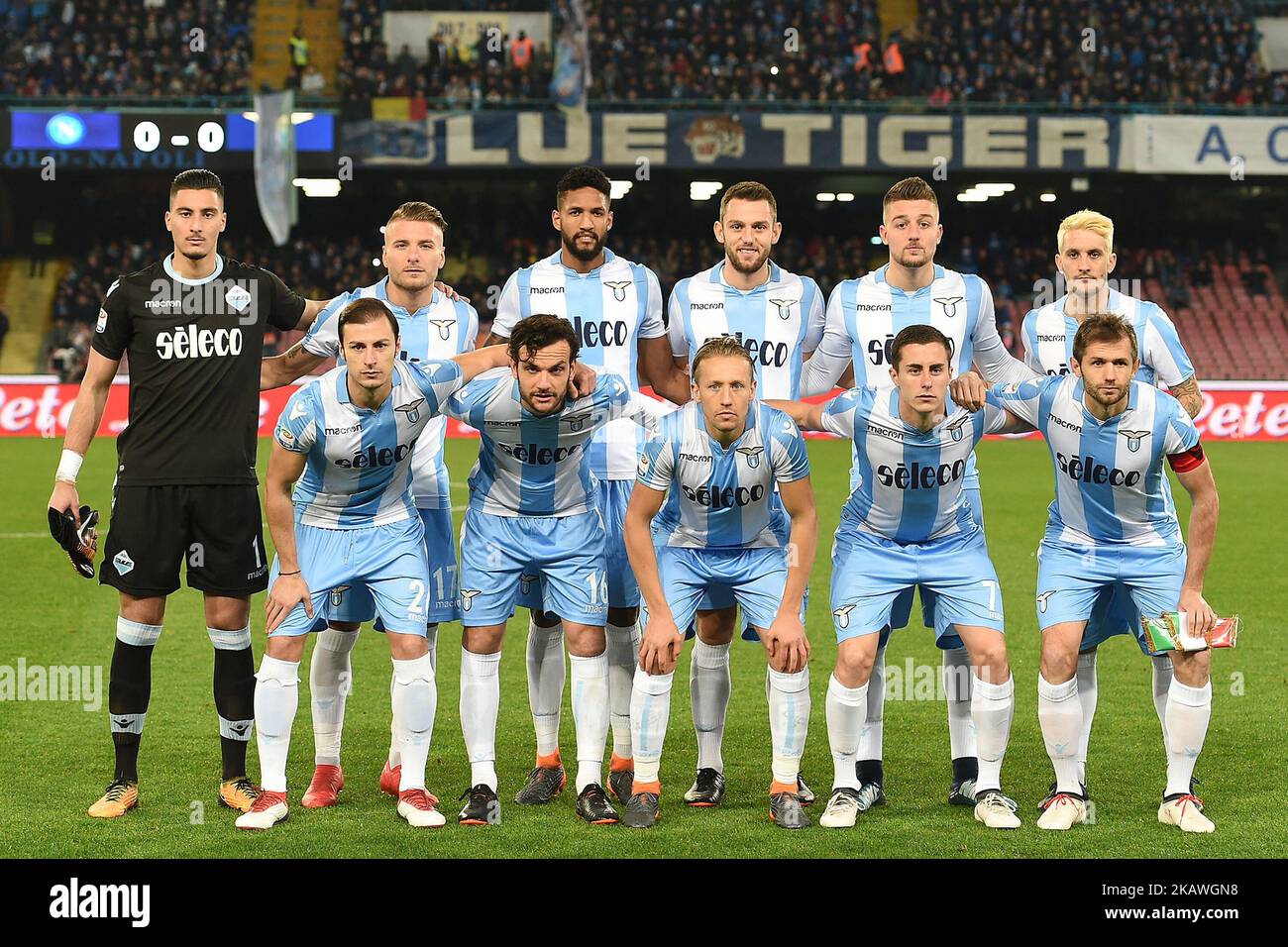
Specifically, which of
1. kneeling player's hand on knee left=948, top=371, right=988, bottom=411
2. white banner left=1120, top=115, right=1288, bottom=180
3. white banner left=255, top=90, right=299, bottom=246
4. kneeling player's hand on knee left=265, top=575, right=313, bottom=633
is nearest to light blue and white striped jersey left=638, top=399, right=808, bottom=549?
kneeling player's hand on knee left=948, top=371, right=988, bottom=411

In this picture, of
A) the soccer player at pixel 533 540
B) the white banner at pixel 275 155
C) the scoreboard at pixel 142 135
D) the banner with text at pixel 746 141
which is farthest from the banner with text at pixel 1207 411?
the soccer player at pixel 533 540

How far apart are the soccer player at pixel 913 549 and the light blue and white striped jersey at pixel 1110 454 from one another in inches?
6.5

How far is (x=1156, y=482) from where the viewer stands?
18.0ft

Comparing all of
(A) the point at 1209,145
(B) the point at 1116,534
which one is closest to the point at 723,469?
(B) the point at 1116,534

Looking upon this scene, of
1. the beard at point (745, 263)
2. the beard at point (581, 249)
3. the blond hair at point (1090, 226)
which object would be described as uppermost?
the blond hair at point (1090, 226)

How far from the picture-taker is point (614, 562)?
19.3ft

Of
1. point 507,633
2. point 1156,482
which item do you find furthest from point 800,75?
point 1156,482

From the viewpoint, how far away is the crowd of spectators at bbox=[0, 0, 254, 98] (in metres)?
29.7

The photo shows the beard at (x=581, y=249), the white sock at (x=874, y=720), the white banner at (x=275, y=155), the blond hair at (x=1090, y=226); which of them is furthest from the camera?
the white banner at (x=275, y=155)

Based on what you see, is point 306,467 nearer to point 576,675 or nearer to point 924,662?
point 576,675

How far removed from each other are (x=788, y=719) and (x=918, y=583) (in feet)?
2.29

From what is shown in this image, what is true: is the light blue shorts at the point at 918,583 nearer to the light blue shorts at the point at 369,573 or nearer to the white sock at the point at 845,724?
the white sock at the point at 845,724

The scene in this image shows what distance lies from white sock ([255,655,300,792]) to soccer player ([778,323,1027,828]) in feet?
6.35

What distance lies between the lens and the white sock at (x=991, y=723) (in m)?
5.37
